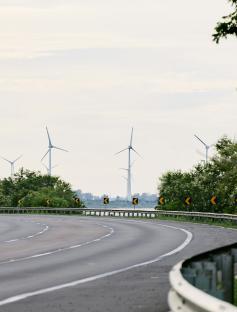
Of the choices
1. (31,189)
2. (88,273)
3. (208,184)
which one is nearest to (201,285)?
(88,273)

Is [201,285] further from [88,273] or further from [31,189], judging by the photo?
[31,189]

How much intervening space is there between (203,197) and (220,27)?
75.6m

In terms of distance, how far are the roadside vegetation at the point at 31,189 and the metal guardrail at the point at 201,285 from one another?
119 metres

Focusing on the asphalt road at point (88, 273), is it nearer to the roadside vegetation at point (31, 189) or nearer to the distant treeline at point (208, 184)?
the distant treeline at point (208, 184)

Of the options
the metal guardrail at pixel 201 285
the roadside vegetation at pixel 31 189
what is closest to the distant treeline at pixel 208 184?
the roadside vegetation at pixel 31 189

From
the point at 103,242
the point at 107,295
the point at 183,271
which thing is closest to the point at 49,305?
the point at 107,295

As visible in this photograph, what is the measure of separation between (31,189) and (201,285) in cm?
15392

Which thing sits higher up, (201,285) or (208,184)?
(208,184)

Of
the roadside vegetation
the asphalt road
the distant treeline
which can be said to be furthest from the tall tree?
the roadside vegetation

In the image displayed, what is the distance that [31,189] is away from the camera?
162625mm

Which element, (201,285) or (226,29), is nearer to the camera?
(201,285)

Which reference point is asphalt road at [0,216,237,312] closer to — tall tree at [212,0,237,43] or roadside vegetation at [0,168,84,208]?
tall tree at [212,0,237,43]

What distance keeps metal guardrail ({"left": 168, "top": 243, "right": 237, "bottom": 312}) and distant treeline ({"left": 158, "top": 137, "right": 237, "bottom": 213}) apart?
206 feet

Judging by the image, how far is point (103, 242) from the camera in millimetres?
33469
